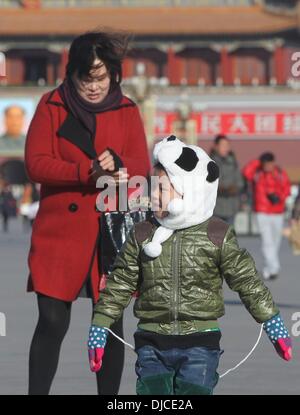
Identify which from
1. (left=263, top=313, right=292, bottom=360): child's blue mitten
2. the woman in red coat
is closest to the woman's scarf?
the woman in red coat

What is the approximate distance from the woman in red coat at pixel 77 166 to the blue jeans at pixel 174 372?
96 cm

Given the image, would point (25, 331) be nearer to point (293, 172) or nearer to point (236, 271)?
point (236, 271)

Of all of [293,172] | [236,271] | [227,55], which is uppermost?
[236,271]

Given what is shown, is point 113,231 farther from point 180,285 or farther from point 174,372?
point 174,372

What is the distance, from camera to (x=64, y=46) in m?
62.0

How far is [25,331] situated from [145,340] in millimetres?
5346

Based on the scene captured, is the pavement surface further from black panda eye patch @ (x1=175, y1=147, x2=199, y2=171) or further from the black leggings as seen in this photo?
black panda eye patch @ (x1=175, y1=147, x2=199, y2=171)

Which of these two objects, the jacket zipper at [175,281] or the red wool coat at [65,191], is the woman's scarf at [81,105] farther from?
the jacket zipper at [175,281]

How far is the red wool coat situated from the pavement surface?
1.30 m

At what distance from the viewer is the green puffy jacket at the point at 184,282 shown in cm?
607

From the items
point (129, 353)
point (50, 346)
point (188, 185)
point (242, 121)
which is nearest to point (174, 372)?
point (188, 185)

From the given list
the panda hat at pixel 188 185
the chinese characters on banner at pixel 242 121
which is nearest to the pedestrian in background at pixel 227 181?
the panda hat at pixel 188 185
